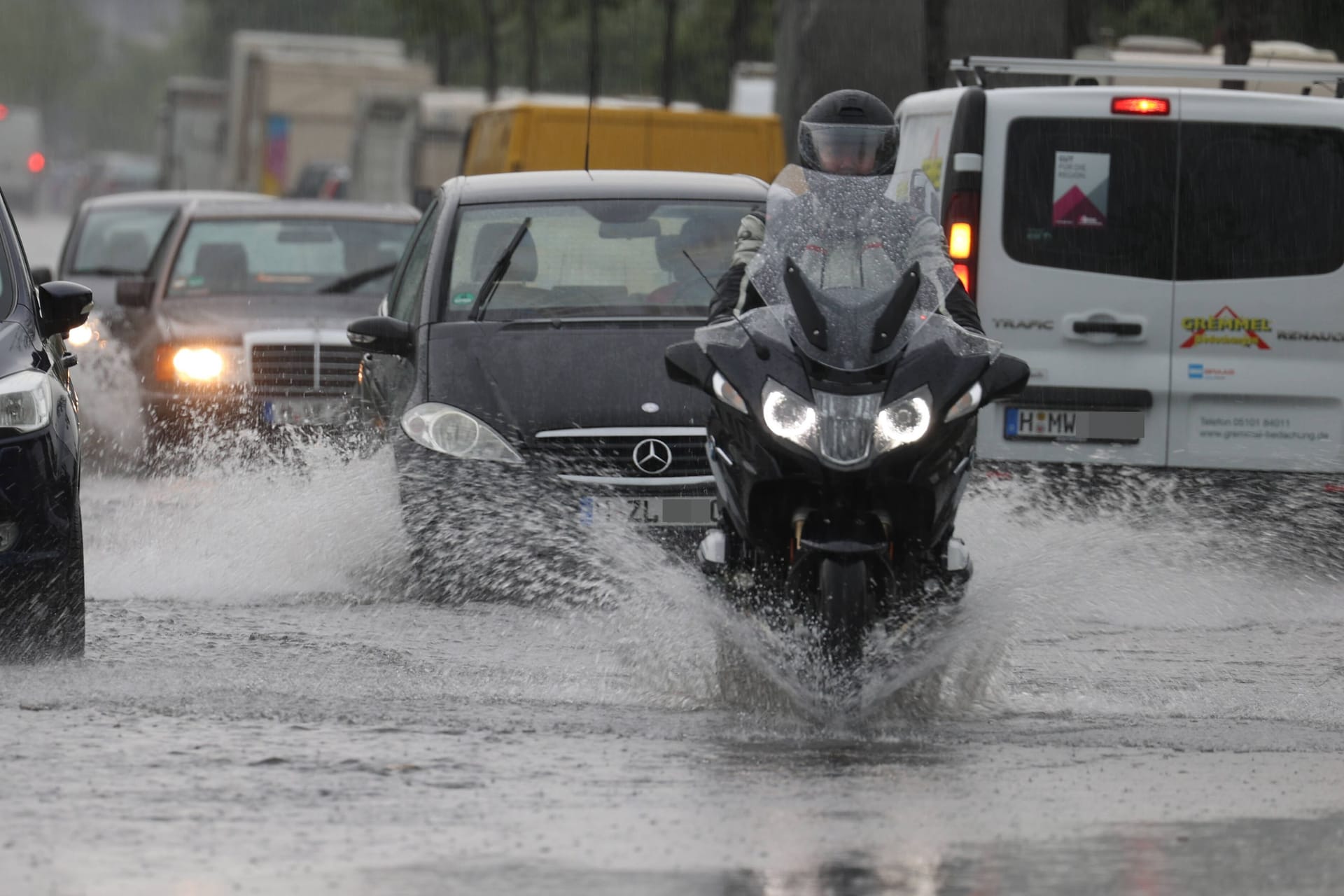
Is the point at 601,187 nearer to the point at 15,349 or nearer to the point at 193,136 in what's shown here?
the point at 15,349

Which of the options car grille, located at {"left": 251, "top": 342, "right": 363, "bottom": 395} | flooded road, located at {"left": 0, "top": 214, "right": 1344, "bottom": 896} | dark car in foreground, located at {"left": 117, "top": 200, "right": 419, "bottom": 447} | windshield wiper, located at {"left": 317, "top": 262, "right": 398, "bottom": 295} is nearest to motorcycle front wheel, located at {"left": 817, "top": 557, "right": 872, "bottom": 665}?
flooded road, located at {"left": 0, "top": 214, "right": 1344, "bottom": 896}

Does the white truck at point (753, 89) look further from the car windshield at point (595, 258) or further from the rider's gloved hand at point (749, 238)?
the rider's gloved hand at point (749, 238)

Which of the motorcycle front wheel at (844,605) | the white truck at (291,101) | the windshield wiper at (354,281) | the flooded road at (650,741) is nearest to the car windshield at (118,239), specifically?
the windshield wiper at (354,281)

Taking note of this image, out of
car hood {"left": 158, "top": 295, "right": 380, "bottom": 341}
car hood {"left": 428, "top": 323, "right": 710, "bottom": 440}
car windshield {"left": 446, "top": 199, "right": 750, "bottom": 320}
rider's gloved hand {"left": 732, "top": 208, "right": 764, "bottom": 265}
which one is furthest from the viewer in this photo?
car hood {"left": 158, "top": 295, "right": 380, "bottom": 341}

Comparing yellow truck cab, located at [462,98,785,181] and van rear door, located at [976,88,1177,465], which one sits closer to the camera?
van rear door, located at [976,88,1177,465]

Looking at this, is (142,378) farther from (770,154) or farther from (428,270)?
(770,154)

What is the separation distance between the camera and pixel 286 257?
52.4 ft

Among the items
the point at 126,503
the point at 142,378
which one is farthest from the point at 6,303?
the point at 142,378

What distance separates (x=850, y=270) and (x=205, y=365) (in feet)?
25.8

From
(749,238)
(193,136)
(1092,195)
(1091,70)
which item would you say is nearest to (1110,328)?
(1092,195)

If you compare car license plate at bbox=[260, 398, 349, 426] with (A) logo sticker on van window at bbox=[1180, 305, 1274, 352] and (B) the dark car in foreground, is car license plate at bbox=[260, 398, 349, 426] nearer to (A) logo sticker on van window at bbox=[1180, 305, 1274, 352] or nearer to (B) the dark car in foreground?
(B) the dark car in foreground

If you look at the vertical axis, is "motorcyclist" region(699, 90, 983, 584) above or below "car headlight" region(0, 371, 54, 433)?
above

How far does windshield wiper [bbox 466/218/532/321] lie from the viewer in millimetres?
10648

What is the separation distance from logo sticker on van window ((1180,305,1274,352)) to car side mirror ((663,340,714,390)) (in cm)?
430
